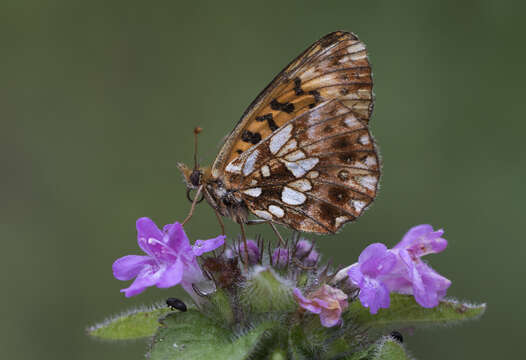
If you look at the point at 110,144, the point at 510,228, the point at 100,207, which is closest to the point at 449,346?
the point at 510,228

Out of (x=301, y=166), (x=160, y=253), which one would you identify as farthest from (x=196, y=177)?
(x=160, y=253)

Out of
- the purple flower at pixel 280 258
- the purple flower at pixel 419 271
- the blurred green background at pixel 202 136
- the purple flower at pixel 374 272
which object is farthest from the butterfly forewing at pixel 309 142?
the blurred green background at pixel 202 136

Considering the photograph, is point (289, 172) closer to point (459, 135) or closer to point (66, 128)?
point (459, 135)

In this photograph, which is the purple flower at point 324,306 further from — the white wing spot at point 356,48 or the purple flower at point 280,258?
the white wing spot at point 356,48

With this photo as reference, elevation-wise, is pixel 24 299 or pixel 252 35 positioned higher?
pixel 252 35

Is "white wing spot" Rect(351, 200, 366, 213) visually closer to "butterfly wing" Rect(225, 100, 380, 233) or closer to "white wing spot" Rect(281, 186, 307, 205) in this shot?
"butterfly wing" Rect(225, 100, 380, 233)

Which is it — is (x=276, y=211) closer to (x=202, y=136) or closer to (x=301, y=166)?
(x=301, y=166)
